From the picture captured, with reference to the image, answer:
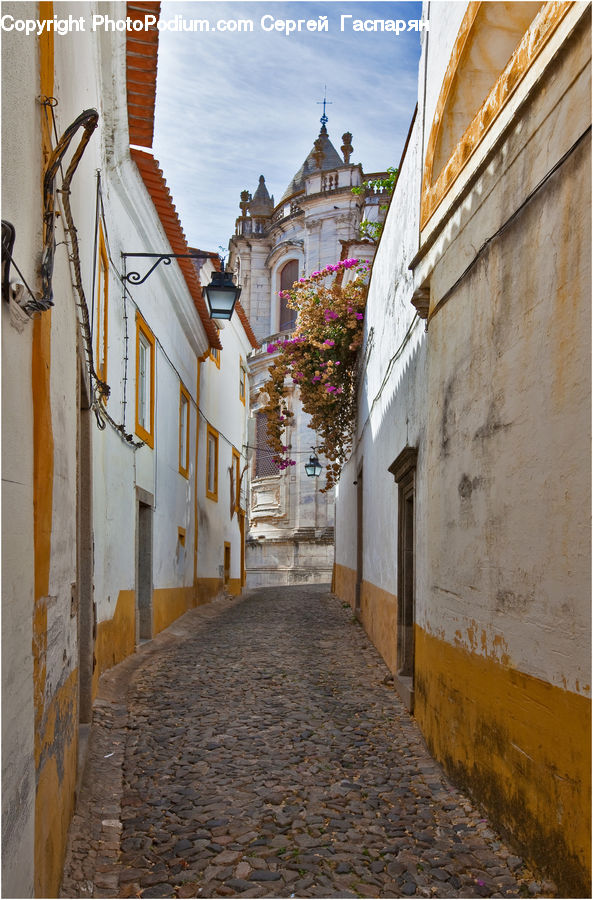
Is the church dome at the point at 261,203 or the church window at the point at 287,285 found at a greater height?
the church dome at the point at 261,203

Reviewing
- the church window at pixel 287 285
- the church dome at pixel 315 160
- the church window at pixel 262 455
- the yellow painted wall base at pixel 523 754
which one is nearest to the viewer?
the yellow painted wall base at pixel 523 754

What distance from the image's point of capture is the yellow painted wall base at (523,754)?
10.3 ft

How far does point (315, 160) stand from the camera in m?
35.3

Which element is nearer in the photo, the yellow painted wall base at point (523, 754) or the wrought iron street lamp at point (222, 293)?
the yellow painted wall base at point (523, 754)

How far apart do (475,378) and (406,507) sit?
3.18m

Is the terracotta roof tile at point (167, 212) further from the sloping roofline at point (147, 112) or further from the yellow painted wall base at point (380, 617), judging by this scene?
the yellow painted wall base at point (380, 617)

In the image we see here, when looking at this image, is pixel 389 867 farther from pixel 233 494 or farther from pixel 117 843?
pixel 233 494

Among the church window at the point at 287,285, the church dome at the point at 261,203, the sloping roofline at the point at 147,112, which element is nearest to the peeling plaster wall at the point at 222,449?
the sloping roofline at the point at 147,112

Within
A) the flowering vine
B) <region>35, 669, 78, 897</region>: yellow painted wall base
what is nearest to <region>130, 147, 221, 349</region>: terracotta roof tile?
the flowering vine

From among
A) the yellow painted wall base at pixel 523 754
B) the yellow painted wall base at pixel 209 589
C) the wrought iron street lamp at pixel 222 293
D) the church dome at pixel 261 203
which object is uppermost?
the church dome at pixel 261 203

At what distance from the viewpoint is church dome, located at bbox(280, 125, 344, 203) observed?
115ft

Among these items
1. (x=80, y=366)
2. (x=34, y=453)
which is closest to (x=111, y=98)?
(x=80, y=366)

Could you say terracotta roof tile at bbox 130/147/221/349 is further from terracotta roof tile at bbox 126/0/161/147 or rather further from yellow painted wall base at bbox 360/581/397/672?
yellow painted wall base at bbox 360/581/397/672

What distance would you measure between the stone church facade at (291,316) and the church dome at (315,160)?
5 cm
